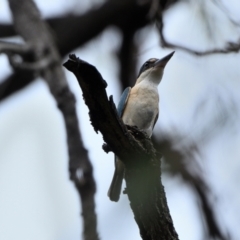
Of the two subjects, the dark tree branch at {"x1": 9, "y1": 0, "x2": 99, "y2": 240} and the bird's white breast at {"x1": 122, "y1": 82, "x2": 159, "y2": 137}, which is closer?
the dark tree branch at {"x1": 9, "y1": 0, "x2": 99, "y2": 240}

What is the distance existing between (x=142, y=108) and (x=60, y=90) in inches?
32.9

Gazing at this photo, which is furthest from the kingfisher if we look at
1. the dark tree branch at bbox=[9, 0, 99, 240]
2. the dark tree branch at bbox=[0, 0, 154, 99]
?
the dark tree branch at bbox=[9, 0, 99, 240]

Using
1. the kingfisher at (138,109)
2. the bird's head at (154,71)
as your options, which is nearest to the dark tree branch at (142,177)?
the kingfisher at (138,109)

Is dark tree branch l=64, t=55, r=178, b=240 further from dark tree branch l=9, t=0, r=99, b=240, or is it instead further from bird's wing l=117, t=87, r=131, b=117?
bird's wing l=117, t=87, r=131, b=117

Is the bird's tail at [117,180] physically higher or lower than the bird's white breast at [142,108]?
lower

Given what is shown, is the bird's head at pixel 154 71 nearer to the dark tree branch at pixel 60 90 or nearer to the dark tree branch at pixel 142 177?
the dark tree branch at pixel 60 90

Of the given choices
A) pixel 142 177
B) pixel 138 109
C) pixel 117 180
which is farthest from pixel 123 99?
pixel 142 177

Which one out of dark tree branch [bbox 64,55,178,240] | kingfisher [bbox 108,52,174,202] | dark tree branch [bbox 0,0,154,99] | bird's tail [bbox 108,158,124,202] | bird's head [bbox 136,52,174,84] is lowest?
dark tree branch [bbox 64,55,178,240]

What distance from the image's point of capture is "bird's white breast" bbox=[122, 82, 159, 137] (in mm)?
5641

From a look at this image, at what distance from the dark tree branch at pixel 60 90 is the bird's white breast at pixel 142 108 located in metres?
0.70

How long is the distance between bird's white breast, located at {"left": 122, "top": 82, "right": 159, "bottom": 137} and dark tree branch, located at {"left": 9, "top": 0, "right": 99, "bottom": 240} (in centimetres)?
70

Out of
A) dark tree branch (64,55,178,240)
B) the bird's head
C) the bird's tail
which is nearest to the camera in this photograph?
dark tree branch (64,55,178,240)

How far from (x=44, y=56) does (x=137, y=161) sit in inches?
79.8

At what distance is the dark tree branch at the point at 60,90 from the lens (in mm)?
4355
